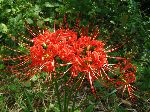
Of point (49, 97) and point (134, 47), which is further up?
point (134, 47)

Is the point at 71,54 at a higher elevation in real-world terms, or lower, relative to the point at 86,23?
higher

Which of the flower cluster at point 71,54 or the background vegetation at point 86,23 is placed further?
the background vegetation at point 86,23

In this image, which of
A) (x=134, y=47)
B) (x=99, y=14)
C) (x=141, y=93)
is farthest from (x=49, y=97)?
(x=99, y=14)

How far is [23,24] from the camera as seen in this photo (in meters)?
4.43

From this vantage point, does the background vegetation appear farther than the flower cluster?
Yes

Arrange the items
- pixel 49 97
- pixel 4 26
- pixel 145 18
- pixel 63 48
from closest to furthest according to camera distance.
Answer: pixel 63 48, pixel 49 97, pixel 4 26, pixel 145 18

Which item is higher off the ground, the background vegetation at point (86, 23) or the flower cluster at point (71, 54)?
the flower cluster at point (71, 54)

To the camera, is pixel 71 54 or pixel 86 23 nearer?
pixel 71 54

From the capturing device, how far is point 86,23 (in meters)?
4.61

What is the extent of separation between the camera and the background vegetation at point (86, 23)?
3.78 m

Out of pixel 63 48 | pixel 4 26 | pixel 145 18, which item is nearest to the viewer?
pixel 63 48

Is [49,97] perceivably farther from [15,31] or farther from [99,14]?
[99,14]

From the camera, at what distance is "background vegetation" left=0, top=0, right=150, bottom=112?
149 inches

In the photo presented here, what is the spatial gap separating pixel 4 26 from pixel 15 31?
149mm
